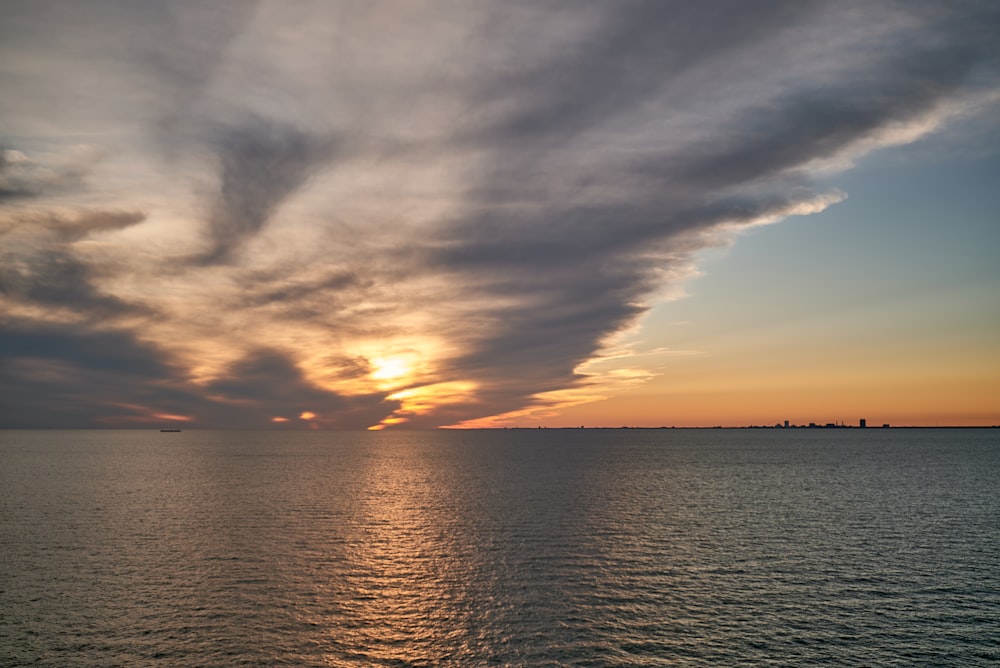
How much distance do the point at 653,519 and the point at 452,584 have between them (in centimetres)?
4570

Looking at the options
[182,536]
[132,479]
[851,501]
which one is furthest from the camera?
[132,479]

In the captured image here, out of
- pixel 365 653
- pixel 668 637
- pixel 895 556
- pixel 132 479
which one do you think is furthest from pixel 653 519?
pixel 132 479

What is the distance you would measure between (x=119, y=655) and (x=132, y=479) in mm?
139187

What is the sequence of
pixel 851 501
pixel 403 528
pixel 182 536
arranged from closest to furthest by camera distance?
1. pixel 182 536
2. pixel 403 528
3. pixel 851 501

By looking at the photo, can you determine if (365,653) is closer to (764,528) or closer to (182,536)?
(182,536)

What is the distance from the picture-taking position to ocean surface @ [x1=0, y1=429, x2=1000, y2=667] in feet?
147

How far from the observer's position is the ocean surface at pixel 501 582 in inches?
1768

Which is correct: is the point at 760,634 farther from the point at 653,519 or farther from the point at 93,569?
the point at 93,569

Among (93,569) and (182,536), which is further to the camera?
(182,536)

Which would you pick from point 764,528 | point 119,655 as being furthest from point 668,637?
point 764,528

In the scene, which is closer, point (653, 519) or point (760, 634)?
point (760, 634)

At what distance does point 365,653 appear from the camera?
44875mm

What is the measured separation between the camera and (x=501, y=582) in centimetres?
6128

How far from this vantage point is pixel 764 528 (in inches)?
3467
